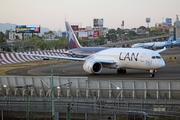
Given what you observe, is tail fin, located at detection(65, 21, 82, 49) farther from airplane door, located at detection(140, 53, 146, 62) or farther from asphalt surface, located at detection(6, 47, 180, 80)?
airplane door, located at detection(140, 53, 146, 62)

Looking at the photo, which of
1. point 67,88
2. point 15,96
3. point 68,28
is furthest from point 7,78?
point 68,28

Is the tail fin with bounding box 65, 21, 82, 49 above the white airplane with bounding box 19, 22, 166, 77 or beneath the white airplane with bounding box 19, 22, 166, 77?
above

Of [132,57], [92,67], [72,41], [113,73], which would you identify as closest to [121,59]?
[132,57]

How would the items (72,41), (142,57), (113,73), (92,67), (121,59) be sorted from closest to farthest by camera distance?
(142,57)
(121,59)
(92,67)
(113,73)
(72,41)

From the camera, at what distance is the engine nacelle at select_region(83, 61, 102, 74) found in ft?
155

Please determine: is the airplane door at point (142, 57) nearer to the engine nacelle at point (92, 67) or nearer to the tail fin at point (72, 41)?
the engine nacelle at point (92, 67)

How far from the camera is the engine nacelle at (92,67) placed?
47.1 m

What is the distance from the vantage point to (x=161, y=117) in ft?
80.2

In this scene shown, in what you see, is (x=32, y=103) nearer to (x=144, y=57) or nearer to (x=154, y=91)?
(x=154, y=91)

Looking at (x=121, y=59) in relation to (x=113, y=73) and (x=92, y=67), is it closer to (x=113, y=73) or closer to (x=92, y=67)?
(x=92, y=67)

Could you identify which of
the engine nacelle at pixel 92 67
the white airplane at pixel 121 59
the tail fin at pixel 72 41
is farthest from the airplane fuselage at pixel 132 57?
the tail fin at pixel 72 41

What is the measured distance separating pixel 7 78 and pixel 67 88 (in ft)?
20.9

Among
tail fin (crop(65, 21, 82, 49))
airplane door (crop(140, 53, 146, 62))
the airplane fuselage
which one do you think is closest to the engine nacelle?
the airplane fuselage

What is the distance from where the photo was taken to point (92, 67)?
155ft
